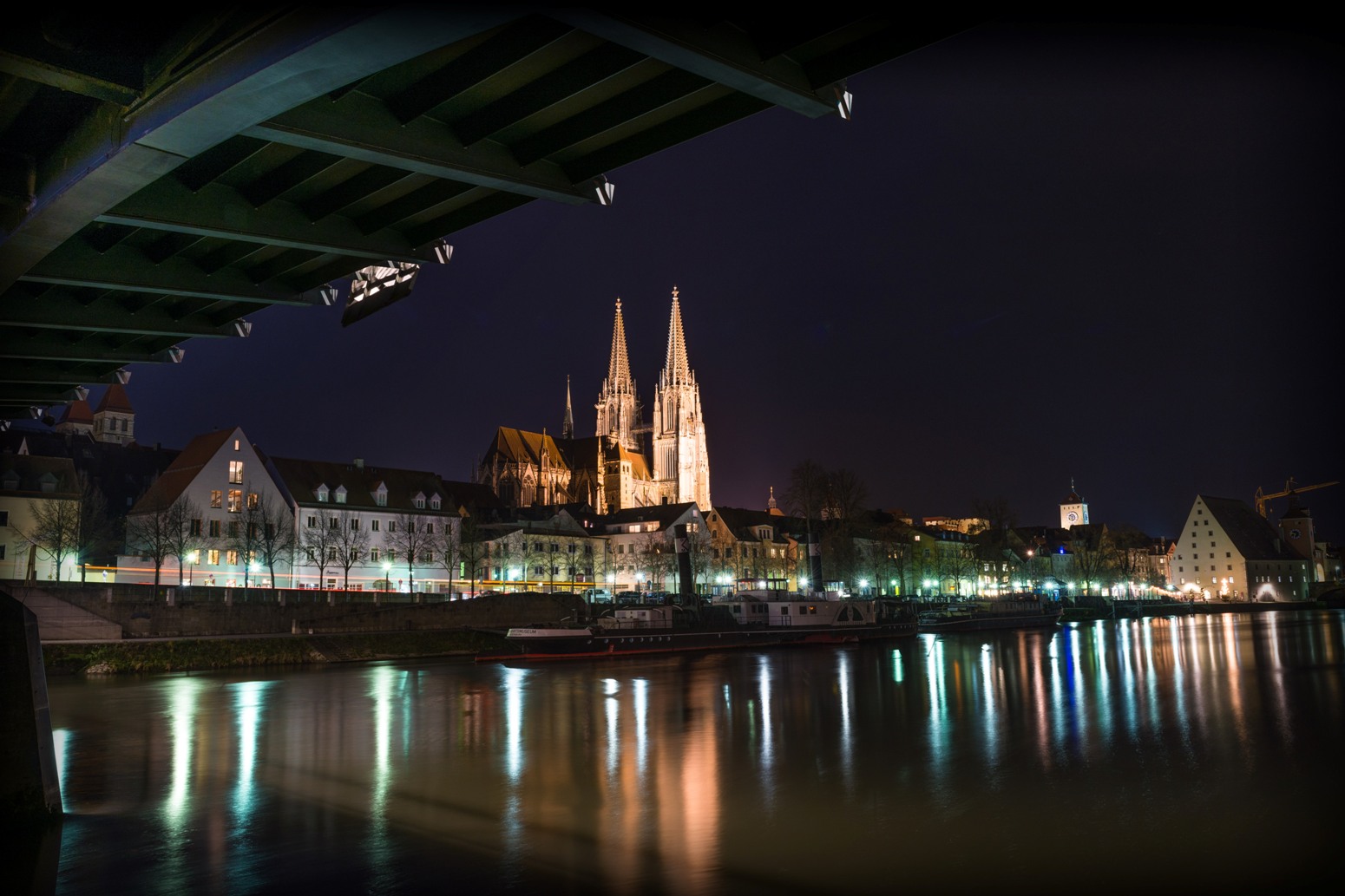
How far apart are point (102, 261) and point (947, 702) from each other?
103 feet

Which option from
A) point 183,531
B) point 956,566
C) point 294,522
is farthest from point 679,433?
point 183,531

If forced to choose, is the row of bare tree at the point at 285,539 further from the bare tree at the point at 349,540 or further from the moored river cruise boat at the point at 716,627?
the moored river cruise boat at the point at 716,627

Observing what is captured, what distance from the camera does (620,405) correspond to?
189250mm

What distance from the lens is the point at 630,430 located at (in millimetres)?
188125

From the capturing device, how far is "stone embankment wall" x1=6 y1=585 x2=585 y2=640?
165ft

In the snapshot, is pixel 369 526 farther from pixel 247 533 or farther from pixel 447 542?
pixel 247 533

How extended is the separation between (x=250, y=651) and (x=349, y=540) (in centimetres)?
2841

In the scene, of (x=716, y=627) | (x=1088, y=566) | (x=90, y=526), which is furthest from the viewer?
(x=1088, y=566)

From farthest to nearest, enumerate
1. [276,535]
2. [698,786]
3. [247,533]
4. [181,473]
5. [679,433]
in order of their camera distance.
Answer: [679,433] < [181,473] < [276,535] < [247,533] < [698,786]

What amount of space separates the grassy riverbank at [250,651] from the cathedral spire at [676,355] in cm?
12178

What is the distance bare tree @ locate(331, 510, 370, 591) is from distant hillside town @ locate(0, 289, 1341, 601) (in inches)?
9.9

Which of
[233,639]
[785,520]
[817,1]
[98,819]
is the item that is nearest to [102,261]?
[98,819]

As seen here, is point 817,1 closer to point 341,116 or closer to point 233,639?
point 341,116

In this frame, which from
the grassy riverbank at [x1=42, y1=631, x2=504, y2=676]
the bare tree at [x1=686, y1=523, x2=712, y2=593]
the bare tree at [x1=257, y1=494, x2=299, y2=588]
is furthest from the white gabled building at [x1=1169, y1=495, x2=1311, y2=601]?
the bare tree at [x1=257, y1=494, x2=299, y2=588]
